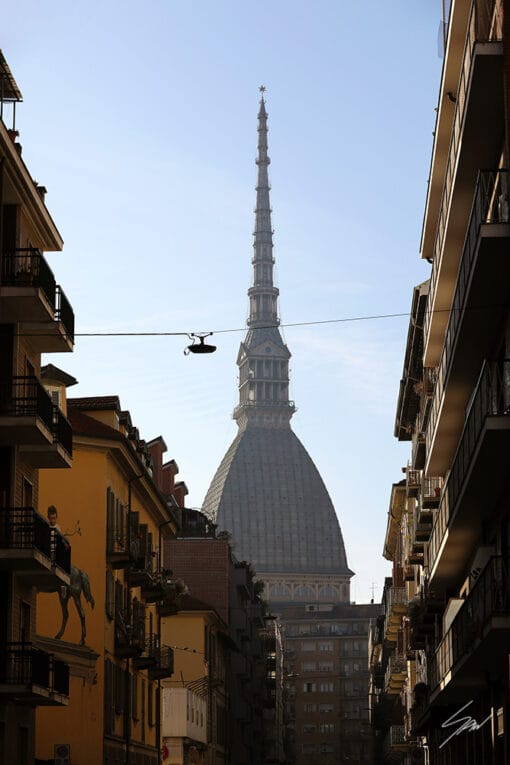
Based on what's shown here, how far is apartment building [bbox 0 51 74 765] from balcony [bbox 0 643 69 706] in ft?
0.07

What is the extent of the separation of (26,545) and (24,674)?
8.91 ft

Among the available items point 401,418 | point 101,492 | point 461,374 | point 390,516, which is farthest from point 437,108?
point 390,516

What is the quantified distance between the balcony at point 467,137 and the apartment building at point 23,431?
8.45m

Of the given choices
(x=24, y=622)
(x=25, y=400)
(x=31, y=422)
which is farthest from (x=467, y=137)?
(x=24, y=622)

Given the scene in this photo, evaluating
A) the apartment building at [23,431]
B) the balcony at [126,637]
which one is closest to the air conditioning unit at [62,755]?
the apartment building at [23,431]

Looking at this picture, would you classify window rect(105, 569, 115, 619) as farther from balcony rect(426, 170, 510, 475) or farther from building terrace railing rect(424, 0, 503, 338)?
building terrace railing rect(424, 0, 503, 338)

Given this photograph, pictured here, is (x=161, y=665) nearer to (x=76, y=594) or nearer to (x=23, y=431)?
(x=76, y=594)

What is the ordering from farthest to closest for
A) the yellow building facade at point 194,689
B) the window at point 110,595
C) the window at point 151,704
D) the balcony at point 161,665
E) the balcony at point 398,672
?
the balcony at point 398,672 < the yellow building facade at point 194,689 < the window at point 151,704 < the balcony at point 161,665 < the window at point 110,595

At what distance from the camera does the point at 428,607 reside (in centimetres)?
5341

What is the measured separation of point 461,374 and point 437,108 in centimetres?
590

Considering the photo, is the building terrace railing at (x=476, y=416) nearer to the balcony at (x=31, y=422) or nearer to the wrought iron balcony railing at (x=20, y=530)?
the balcony at (x=31, y=422)

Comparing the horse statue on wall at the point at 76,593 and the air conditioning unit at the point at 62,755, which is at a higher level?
the horse statue on wall at the point at 76,593

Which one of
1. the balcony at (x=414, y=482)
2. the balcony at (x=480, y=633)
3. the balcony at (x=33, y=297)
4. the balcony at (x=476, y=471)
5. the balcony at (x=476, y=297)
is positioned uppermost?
the balcony at (x=414, y=482)

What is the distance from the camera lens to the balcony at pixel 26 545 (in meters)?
35.1
